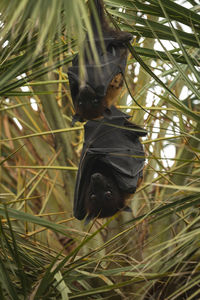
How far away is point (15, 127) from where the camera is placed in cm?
269

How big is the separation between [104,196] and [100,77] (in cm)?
27

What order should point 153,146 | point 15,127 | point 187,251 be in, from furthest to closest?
point 15,127, point 153,146, point 187,251

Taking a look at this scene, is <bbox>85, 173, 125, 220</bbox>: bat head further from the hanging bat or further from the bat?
the hanging bat

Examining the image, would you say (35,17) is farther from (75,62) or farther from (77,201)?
(77,201)

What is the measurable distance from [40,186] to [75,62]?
1.43 m

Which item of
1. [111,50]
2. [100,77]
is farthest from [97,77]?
[111,50]

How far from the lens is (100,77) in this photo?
991mm

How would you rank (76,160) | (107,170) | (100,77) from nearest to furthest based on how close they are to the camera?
(100,77), (107,170), (76,160)

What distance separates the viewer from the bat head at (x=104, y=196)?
3.76ft

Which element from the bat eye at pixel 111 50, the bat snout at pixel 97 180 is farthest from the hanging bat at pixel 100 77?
the bat snout at pixel 97 180

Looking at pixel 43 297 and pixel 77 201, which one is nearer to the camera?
pixel 43 297

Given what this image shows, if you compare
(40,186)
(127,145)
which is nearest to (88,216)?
(127,145)

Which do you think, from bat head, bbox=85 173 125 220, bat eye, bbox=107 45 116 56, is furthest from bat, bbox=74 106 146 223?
bat eye, bbox=107 45 116 56

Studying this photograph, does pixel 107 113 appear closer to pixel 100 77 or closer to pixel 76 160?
pixel 100 77
